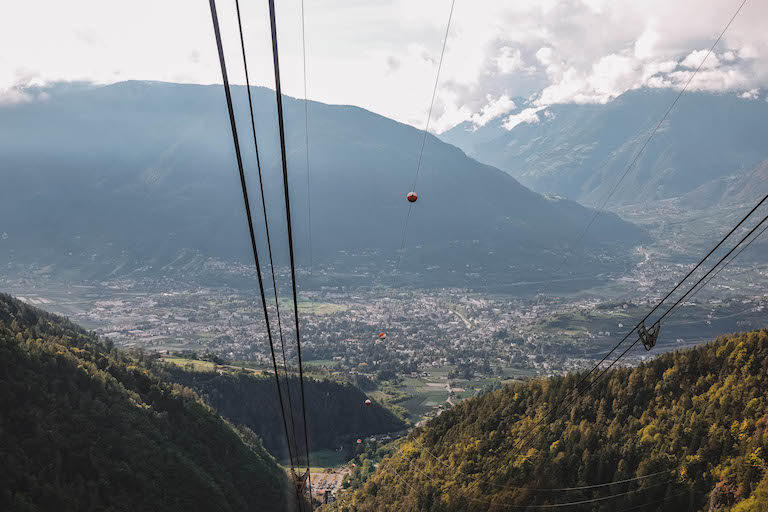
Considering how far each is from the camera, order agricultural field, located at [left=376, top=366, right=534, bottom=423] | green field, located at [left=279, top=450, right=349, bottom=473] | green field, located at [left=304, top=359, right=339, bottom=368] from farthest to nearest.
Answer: green field, located at [left=304, top=359, right=339, bottom=368] → agricultural field, located at [left=376, top=366, right=534, bottom=423] → green field, located at [left=279, top=450, right=349, bottom=473]

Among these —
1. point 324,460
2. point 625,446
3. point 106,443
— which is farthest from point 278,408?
point 625,446

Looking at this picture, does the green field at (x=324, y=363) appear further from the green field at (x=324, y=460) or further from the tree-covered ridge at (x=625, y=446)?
the tree-covered ridge at (x=625, y=446)

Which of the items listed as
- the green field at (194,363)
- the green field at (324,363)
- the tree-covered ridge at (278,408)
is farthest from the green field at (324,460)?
the green field at (324,363)

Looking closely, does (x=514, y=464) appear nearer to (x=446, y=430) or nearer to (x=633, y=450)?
(x=633, y=450)

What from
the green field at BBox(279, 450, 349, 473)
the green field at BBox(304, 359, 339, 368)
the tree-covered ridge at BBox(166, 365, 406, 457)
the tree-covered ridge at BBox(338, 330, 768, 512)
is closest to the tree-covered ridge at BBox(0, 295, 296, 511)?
the tree-covered ridge at BBox(338, 330, 768, 512)

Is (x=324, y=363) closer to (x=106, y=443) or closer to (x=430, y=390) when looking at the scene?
(x=430, y=390)

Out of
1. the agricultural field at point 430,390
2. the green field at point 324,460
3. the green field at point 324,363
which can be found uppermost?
the green field at point 324,363

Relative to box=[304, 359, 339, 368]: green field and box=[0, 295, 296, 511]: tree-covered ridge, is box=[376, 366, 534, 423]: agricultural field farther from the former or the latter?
box=[0, 295, 296, 511]: tree-covered ridge
